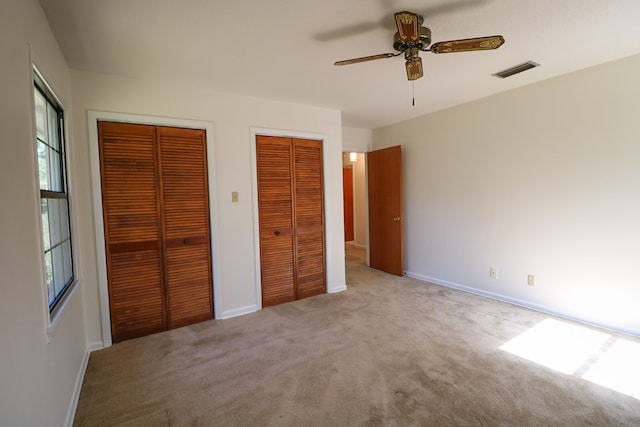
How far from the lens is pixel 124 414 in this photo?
5.94 feet

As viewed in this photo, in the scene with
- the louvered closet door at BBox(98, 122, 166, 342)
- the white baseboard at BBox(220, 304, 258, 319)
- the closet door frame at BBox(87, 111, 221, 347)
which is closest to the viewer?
the closet door frame at BBox(87, 111, 221, 347)

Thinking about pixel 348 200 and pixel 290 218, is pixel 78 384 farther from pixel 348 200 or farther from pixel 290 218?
pixel 348 200

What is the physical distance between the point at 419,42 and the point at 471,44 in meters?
0.34

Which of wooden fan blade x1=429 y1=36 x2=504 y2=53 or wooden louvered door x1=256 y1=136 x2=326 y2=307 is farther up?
wooden fan blade x1=429 y1=36 x2=504 y2=53

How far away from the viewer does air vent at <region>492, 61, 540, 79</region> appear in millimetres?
2629

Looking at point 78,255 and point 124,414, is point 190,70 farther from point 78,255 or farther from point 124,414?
point 124,414

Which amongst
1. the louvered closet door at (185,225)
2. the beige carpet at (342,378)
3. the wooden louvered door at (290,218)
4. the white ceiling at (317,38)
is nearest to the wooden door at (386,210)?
the wooden louvered door at (290,218)

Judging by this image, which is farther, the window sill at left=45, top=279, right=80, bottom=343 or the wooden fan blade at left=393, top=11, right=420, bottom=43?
the wooden fan blade at left=393, top=11, right=420, bottom=43

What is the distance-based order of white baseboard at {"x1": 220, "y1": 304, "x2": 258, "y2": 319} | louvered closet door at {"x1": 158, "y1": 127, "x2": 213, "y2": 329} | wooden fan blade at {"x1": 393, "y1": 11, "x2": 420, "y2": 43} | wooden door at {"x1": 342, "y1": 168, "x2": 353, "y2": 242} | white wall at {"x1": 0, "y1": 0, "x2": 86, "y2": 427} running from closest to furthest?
white wall at {"x1": 0, "y1": 0, "x2": 86, "y2": 427}, wooden fan blade at {"x1": 393, "y1": 11, "x2": 420, "y2": 43}, louvered closet door at {"x1": 158, "y1": 127, "x2": 213, "y2": 329}, white baseboard at {"x1": 220, "y1": 304, "x2": 258, "y2": 319}, wooden door at {"x1": 342, "y1": 168, "x2": 353, "y2": 242}

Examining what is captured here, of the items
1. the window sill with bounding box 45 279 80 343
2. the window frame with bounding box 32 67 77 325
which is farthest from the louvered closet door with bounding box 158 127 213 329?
the window sill with bounding box 45 279 80 343

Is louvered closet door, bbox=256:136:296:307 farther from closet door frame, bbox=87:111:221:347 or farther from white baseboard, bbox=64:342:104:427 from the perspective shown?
white baseboard, bbox=64:342:104:427

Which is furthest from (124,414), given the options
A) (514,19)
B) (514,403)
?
(514,19)

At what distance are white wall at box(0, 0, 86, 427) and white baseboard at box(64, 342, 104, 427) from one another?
0.09 m

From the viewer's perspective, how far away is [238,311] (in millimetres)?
3268
